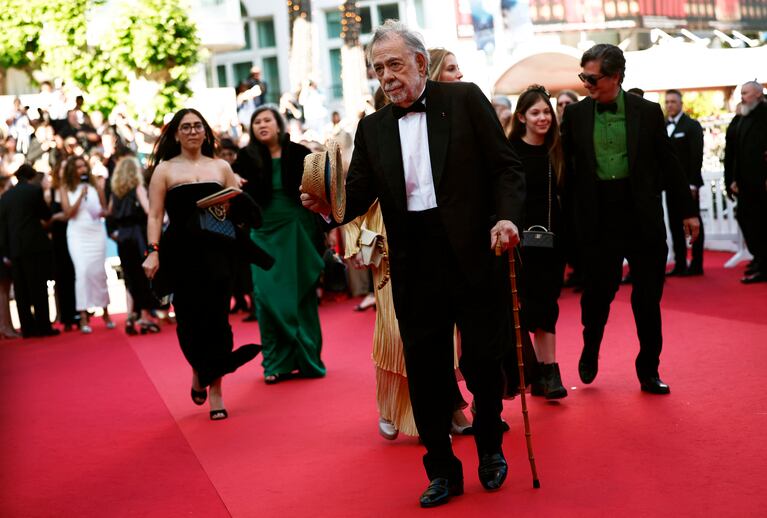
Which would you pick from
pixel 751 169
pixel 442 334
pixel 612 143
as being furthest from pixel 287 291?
pixel 751 169

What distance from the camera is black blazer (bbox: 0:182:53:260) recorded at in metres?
15.2

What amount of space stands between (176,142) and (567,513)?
4488mm

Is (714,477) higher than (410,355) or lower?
lower

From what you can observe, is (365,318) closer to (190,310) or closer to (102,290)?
(102,290)

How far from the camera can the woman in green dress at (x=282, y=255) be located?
31.7 ft

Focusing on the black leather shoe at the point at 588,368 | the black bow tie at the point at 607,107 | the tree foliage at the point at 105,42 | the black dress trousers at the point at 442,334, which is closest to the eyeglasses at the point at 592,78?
the black bow tie at the point at 607,107

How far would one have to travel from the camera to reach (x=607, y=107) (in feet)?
24.5

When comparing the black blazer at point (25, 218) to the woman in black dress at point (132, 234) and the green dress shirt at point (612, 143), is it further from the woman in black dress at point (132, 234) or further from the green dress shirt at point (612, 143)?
the green dress shirt at point (612, 143)

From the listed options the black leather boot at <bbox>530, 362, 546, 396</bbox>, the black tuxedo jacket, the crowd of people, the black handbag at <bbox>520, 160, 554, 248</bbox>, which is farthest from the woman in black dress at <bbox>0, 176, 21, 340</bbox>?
the black handbag at <bbox>520, 160, 554, 248</bbox>

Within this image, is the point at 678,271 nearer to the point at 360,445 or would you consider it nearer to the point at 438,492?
the point at 360,445

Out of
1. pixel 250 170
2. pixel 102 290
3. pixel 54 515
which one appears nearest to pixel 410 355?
pixel 54 515

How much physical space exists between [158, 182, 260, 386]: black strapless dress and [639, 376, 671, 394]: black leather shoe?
267 centimetres

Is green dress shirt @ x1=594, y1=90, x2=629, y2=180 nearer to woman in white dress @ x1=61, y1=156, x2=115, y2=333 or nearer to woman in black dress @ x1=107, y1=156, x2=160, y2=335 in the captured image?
woman in black dress @ x1=107, y1=156, x2=160, y2=335

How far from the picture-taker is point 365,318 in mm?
13734
